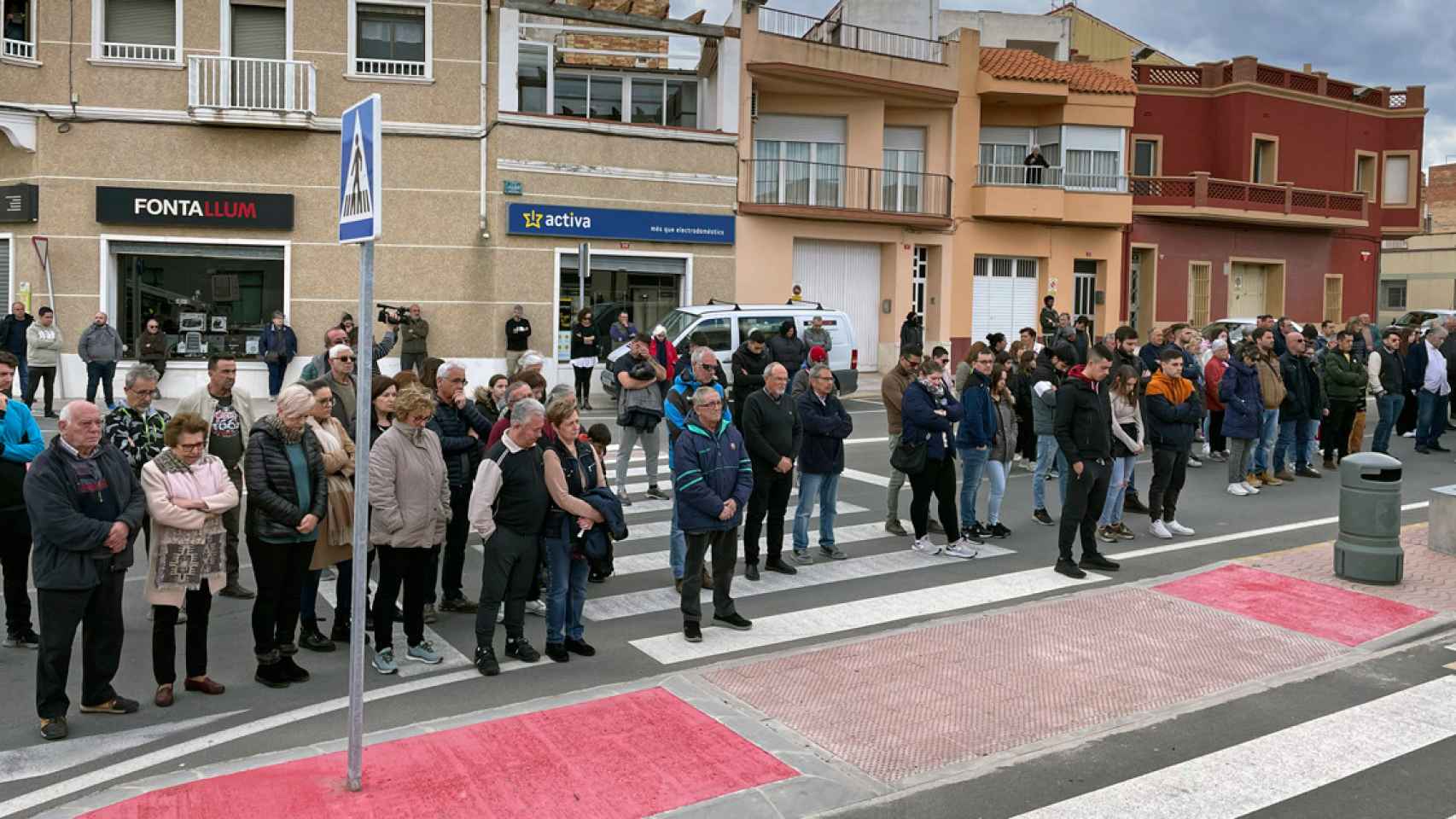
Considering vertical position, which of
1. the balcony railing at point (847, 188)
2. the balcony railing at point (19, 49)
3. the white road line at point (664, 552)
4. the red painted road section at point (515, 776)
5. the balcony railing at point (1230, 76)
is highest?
the balcony railing at point (1230, 76)

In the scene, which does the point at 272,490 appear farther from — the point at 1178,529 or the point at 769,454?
the point at 1178,529

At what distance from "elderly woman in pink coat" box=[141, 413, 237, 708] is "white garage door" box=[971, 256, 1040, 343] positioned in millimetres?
27026

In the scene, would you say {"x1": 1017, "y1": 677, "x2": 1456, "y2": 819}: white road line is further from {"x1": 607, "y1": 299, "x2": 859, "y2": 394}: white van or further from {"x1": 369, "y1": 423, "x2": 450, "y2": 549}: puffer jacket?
{"x1": 607, "y1": 299, "x2": 859, "y2": 394}: white van

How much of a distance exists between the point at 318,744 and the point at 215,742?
60 centimetres

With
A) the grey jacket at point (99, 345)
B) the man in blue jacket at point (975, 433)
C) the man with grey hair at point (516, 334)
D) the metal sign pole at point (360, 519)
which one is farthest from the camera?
the man with grey hair at point (516, 334)

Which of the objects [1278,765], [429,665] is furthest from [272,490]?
[1278,765]

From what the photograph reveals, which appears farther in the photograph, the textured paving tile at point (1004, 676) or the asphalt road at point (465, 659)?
the textured paving tile at point (1004, 676)

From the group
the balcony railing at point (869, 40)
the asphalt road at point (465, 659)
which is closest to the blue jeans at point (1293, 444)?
the asphalt road at point (465, 659)

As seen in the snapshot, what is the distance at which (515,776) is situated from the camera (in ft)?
18.9

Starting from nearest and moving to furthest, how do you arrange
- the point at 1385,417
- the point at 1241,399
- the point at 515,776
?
the point at 515,776 → the point at 1241,399 → the point at 1385,417

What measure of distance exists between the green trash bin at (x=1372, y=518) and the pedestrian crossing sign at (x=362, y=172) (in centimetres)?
780

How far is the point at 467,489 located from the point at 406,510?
156 centimetres

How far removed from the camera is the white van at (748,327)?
2139 cm

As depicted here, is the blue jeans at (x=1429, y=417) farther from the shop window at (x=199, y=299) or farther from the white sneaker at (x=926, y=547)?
the shop window at (x=199, y=299)
